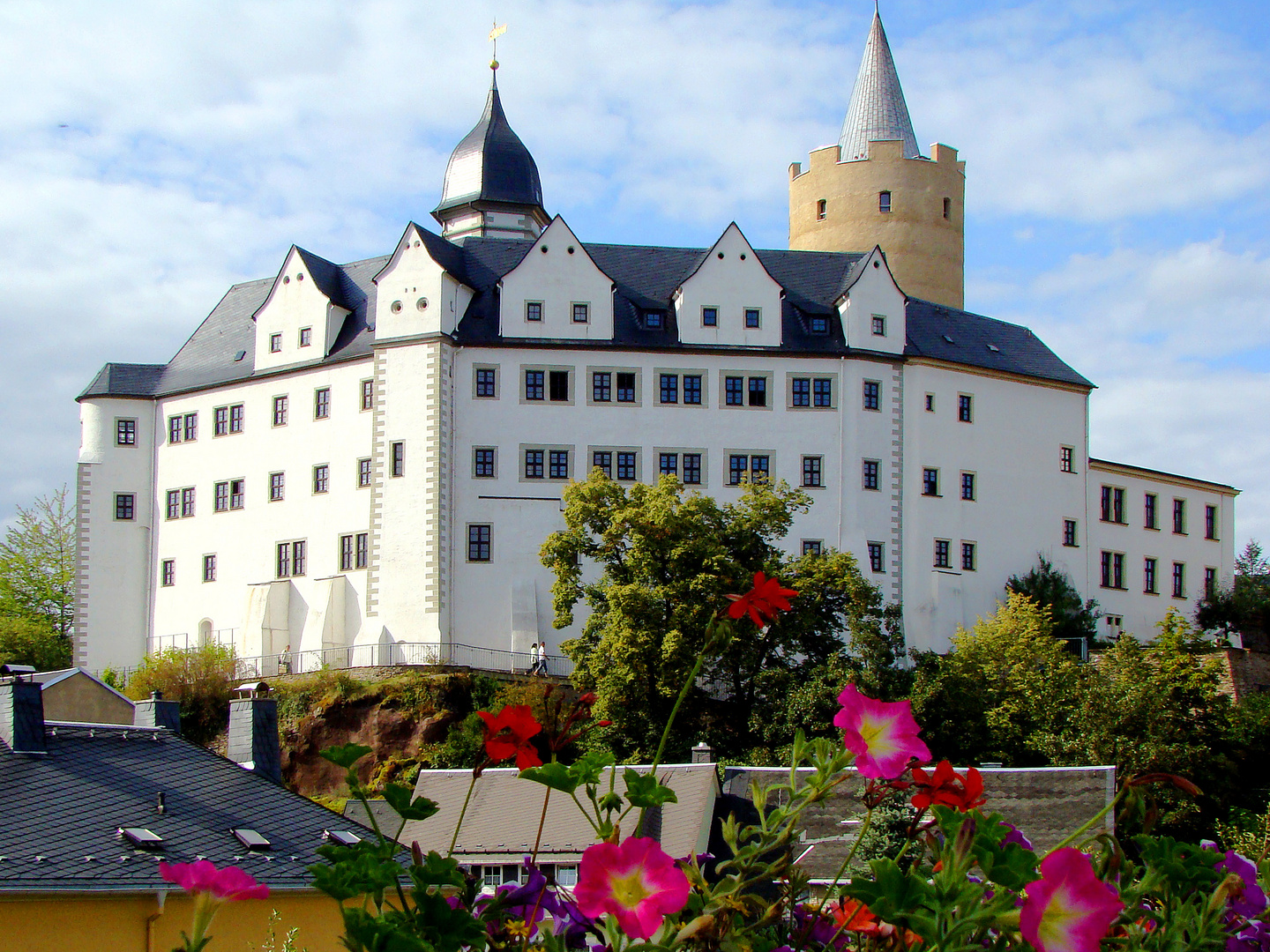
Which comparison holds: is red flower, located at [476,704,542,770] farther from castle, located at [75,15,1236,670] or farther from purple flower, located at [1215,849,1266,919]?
castle, located at [75,15,1236,670]

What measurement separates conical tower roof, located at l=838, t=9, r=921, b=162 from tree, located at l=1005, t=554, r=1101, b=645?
25614 millimetres

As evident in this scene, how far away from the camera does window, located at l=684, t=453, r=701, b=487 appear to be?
176 ft

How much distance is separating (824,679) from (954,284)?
3463 centimetres

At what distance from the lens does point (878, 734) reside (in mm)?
2670

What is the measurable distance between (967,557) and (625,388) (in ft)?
44.8

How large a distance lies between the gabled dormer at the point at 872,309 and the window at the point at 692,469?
287 inches

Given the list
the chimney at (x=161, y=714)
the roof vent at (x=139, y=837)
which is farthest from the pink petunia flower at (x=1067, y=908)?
the chimney at (x=161, y=714)

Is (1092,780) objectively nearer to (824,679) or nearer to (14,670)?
(824,679)

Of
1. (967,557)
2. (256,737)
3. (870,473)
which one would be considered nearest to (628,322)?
(870,473)

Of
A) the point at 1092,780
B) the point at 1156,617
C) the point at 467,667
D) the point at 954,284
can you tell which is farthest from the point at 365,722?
the point at 954,284

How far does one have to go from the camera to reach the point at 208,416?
194 feet

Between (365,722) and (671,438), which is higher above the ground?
(671,438)

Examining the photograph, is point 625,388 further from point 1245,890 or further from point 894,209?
point 1245,890

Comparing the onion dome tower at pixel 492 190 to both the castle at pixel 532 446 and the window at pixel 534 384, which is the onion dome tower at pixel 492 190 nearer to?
the castle at pixel 532 446
